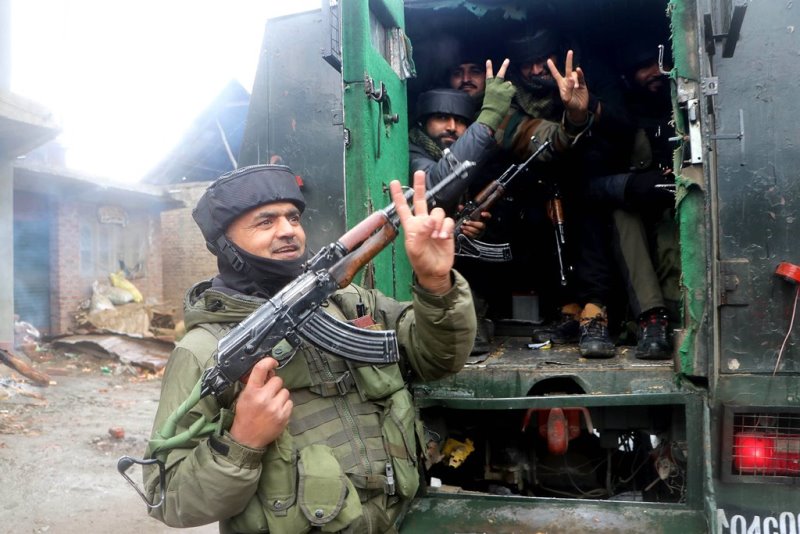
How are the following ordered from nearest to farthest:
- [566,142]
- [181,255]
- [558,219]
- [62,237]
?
[566,142] < [558,219] < [62,237] < [181,255]

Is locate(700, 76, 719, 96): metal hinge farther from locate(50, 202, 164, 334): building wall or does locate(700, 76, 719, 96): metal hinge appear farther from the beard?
locate(50, 202, 164, 334): building wall

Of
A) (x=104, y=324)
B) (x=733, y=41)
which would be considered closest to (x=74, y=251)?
(x=104, y=324)

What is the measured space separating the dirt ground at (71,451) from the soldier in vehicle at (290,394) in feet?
5.47

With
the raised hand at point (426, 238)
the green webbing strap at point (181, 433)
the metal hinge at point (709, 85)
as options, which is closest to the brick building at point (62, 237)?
the green webbing strap at point (181, 433)

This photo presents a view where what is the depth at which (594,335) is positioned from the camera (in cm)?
319

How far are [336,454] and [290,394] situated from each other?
233mm

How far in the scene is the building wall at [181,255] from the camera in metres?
16.0

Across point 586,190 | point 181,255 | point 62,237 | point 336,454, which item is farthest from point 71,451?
point 181,255

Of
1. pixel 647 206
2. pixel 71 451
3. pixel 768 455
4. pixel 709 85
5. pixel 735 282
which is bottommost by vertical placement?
pixel 71 451

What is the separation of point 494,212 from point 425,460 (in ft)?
6.22

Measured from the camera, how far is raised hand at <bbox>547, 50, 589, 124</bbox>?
3334 mm

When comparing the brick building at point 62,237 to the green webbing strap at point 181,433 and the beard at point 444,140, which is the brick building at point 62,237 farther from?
the green webbing strap at point 181,433

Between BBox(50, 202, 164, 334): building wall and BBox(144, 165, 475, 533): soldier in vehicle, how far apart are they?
11585mm

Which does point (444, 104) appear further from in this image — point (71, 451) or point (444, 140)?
point (71, 451)
